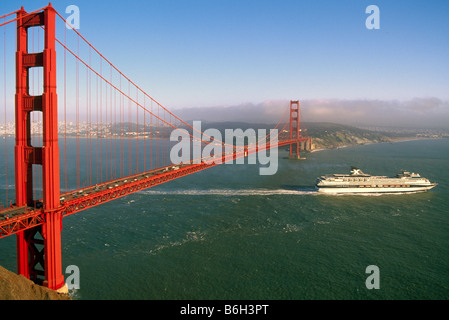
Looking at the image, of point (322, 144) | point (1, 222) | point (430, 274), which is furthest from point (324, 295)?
point (322, 144)

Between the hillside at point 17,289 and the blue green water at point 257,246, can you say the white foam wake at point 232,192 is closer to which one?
the blue green water at point 257,246

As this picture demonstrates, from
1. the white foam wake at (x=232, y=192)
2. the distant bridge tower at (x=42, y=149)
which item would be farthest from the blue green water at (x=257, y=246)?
the distant bridge tower at (x=42, y=149)

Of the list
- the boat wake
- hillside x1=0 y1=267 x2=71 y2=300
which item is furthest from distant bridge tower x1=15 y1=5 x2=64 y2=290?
the boat wake

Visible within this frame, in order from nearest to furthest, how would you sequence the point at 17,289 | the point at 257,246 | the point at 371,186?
1. the point at 17,289
2. the point at 257,246
3. the point at 371,186

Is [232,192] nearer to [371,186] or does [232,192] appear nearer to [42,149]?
[371,186]

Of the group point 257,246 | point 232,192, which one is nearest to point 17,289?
point 257,246
